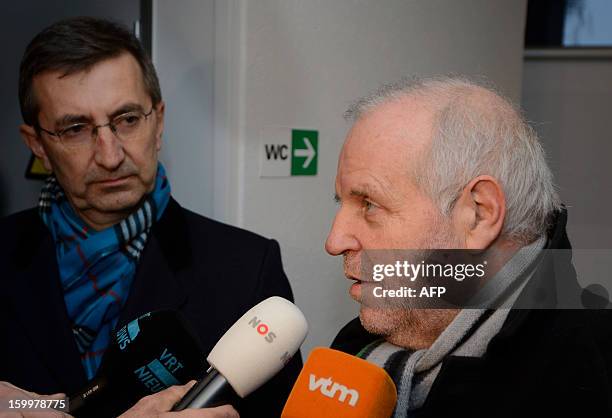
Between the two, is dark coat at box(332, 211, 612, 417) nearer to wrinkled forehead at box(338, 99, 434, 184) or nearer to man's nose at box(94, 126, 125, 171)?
wrinkled forehead at box(338, 99, 434, 184)

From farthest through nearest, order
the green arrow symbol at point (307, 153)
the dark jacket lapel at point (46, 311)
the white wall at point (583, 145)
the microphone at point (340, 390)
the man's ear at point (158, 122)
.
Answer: the green arrow symbol at point (307, 153), the man's ear at point (158, 122), the dark jacket lapel at point (46, 311), the white wall at point (583, 145), the microphone at point (340, 390)

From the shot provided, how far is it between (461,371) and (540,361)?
0.34 ft

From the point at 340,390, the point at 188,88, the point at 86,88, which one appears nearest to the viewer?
the point at 340,390

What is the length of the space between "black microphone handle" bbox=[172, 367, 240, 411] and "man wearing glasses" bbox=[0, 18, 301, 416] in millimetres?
452

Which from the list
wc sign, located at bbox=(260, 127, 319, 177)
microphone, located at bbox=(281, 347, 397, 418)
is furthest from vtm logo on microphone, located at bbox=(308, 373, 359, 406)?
wc sign, located at bbox=(260, 127, 319, 177)

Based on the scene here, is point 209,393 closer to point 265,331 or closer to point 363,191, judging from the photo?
point 265,331

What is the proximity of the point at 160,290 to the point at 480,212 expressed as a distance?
72cm

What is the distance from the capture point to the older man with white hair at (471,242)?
30.5 inches

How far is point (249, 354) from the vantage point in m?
0.78

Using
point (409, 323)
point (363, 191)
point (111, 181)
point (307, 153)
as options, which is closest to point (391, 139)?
point (363, 191)

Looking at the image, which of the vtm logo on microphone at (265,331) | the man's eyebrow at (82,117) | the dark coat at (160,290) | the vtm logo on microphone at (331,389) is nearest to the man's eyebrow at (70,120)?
the man's eyebrow at (82,117)

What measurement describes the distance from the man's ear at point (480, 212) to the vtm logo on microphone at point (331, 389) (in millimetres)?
259

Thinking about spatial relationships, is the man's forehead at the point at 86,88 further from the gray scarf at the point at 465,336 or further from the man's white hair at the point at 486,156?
the gray scarf at the point at 465,336

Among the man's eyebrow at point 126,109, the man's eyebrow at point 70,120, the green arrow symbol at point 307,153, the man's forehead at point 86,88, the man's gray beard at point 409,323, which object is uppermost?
the man's forehead at point 86,88
